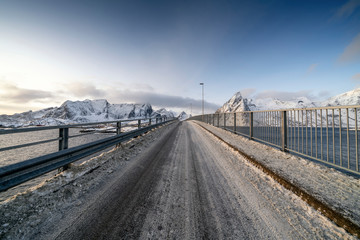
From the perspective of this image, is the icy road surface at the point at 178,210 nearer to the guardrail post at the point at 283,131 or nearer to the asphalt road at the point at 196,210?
the asphalt road at the point at 196,210

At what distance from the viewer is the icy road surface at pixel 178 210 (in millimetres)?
1671

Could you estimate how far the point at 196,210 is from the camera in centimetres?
207

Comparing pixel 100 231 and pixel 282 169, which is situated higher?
pixel 282 169

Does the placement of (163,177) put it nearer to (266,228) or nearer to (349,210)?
(266,228)

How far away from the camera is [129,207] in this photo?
7.07 feet

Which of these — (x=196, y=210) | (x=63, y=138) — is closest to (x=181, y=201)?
(x=196, y=210)

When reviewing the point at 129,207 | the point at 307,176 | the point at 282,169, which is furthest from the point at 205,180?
the point at 307,176

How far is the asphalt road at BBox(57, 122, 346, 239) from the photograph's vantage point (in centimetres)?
168

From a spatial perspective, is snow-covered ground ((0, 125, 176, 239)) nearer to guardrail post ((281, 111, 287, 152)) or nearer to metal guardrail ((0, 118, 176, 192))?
metal guardrail ((0, 118, 176, 192))

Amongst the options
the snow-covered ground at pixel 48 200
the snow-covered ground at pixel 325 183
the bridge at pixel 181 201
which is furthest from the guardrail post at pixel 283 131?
the snow-covered ground at pixel 48 200

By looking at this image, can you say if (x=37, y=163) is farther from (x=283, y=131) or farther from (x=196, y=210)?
(x=283, y=131)

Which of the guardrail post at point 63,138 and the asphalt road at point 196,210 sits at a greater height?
the guardrail post at point 63,138

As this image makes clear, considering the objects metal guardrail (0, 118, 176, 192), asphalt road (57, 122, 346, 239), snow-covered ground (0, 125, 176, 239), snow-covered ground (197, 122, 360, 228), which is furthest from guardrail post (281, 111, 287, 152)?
metal guardrail (0, 118, 176, 192)

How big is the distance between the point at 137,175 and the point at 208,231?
7.02 ft
